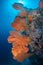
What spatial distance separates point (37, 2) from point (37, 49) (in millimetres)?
419

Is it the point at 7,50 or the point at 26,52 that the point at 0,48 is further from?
the point at 26,52

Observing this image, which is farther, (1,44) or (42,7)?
(1,44)

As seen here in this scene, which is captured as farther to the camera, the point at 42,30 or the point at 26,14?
the point at 26,14

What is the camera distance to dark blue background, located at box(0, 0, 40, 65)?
1.64 m

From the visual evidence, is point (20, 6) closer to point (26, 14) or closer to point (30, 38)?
point (26, 14)

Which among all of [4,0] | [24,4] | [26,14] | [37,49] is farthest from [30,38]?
[4,0]

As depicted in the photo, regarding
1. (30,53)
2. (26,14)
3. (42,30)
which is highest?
(26,14)

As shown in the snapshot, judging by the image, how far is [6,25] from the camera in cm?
167

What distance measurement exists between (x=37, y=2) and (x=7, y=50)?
20.0 inches

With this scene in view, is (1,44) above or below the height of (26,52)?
above

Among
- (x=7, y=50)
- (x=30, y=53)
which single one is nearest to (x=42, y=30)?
(x=30, y=53)

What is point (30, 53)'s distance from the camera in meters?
1.56

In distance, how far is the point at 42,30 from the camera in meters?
1.49

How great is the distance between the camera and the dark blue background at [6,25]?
5.38ft
